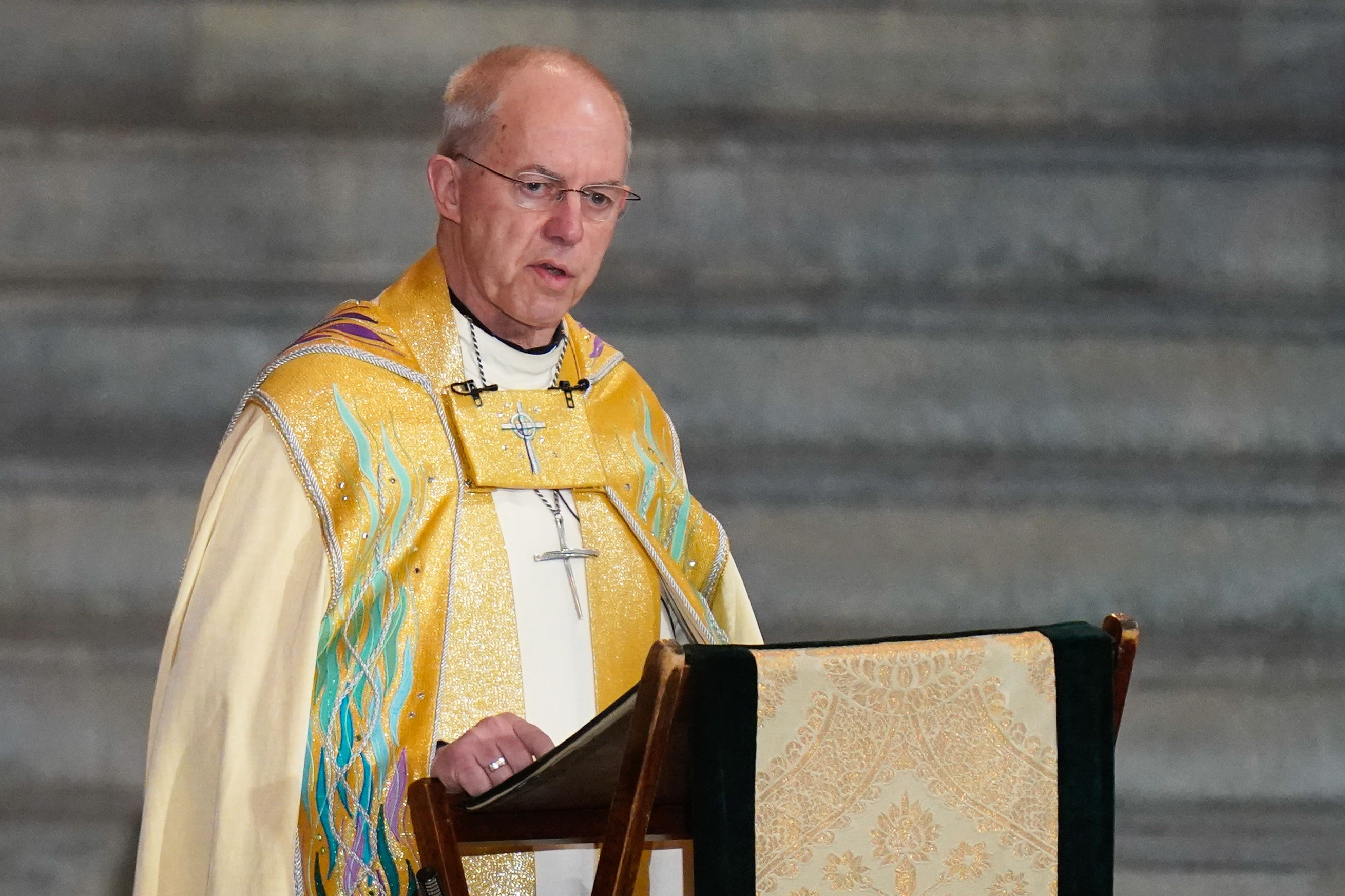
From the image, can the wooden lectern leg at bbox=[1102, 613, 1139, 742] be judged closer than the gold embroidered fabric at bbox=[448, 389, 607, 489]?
Yes

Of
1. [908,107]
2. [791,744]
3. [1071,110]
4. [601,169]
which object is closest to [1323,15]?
[1071,110]

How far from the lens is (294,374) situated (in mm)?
2383

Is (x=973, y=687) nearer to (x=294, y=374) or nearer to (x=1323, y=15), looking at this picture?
(x=294, y=374)

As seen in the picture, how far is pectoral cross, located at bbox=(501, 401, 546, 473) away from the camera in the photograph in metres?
2.52

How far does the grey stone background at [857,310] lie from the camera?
395 centimetres

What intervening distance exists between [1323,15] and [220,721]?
3.27 metres

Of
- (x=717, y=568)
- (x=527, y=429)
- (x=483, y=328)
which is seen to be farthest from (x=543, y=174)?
(x=717, y=568)

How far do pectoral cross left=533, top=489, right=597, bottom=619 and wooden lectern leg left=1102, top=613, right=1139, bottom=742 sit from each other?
86 cm

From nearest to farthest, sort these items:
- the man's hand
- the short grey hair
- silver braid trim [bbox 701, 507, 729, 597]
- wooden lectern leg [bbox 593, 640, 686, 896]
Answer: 1. wooden lectern leg [bbox 593, 640, 686, 896]
2. the man's hand
3. the short grey hair
4. silver braid trim [bbox 701, 507, 729, 597]

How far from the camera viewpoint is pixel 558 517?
254 centimetres

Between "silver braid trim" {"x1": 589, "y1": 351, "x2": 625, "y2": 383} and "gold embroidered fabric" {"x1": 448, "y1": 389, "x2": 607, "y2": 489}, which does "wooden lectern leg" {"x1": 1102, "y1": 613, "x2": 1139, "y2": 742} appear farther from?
"silver braid trim" {"x1": 589, "y1": 351, "x2": 625, "y2": 383}

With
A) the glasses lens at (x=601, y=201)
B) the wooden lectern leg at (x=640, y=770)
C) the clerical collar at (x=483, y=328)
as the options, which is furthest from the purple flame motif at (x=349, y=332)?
the wooden lectern leg at (x=640, y=770)

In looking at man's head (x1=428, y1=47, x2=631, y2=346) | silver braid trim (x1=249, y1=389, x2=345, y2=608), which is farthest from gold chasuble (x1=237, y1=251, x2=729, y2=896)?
man's head (x1=428, y1=47, x2=631, y2=346)

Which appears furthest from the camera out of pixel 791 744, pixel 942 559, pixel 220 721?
pixel 942 559
